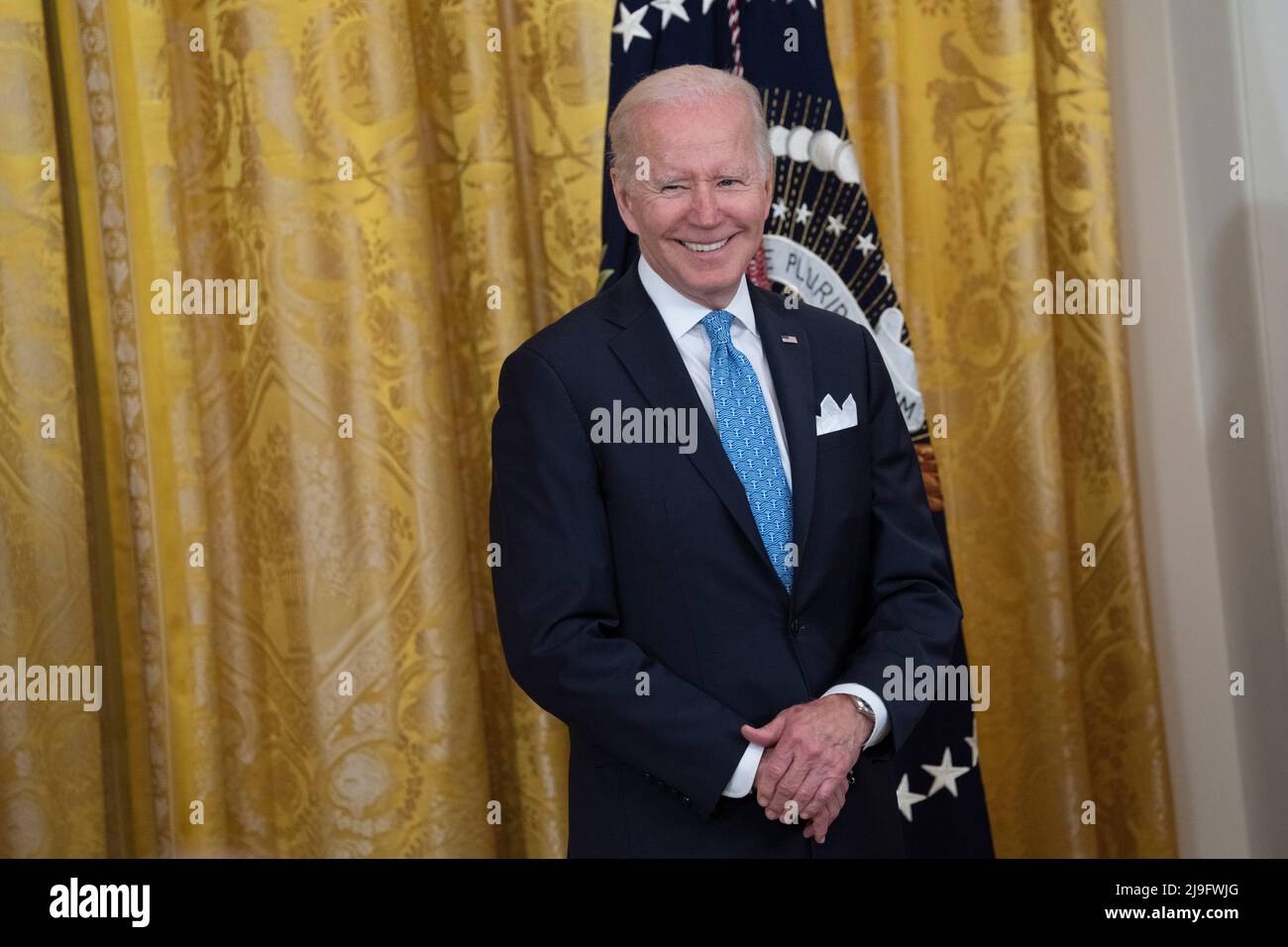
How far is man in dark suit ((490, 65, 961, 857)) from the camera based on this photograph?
5.20ft

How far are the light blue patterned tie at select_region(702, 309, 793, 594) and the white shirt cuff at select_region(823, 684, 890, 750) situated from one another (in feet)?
0.52

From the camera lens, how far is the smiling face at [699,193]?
1685mm

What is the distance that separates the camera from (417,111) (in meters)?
2.43

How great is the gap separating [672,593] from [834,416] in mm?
356

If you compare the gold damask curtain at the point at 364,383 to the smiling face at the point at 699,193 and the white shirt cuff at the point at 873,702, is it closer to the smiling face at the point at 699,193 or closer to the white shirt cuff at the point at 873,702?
the smiling face at the point at 699,193

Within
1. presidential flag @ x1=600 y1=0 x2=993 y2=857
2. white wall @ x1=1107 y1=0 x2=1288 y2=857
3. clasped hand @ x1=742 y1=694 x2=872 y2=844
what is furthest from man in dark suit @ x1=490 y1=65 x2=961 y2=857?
white wall @ x1=1107 y1=0 x2=1288 y2=857

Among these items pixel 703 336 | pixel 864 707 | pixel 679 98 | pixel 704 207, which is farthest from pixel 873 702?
pixel 679 98

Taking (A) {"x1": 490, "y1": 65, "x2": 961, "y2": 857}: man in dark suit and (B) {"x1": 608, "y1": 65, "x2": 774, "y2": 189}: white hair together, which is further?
(B) {"x1": 608, "y1": 65, "x2": 774, "y2": 189}: white hair

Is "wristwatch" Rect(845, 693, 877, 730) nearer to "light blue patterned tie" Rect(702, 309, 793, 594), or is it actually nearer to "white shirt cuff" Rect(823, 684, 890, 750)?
"white shirt cuff" Rect(823, 684, 890, 750)

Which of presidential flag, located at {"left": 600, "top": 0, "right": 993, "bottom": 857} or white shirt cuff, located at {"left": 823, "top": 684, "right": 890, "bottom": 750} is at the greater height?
presidential flag, located at {"left": 600, "top": 0, "right": 993, "bottom": 857}

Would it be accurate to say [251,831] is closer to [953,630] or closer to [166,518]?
[166,518]

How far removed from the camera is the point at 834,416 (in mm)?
1772
